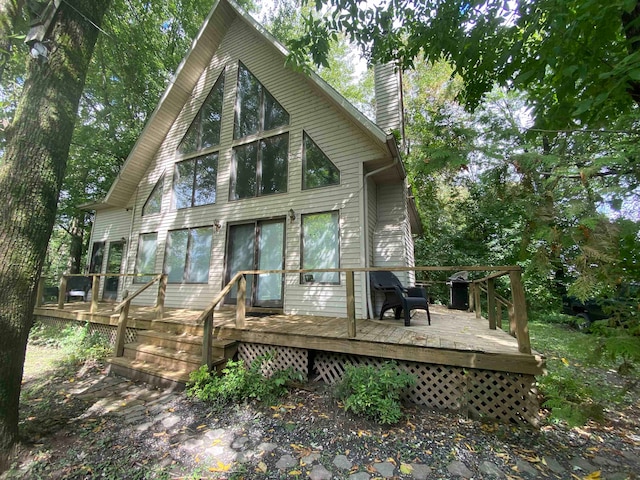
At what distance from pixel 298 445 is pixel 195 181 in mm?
7346

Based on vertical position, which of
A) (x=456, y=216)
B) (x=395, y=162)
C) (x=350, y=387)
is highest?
(x=456, y=216)

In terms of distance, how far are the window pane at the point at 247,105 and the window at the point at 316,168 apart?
1815 mm

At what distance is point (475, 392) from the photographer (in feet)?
10.6

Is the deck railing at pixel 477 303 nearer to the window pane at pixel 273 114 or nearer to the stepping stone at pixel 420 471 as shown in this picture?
the stepping stone at pixel 420 471

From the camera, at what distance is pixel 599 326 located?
1.68 metres

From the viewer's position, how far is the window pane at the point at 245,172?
7.22 m

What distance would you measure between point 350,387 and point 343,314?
2.28m

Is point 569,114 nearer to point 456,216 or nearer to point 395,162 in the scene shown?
point 395,162

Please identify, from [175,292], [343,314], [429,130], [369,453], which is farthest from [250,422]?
[175,292]

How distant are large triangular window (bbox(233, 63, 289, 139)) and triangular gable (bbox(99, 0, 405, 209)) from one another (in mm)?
1064

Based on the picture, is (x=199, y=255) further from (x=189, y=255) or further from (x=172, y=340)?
(x=172, y=340)

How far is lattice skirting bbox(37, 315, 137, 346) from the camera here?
588 cm

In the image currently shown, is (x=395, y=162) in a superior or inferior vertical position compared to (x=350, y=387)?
superior

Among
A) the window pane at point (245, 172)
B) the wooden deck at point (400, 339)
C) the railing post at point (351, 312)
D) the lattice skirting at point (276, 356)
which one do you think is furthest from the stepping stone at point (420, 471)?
the window pane at point (245, 172)
